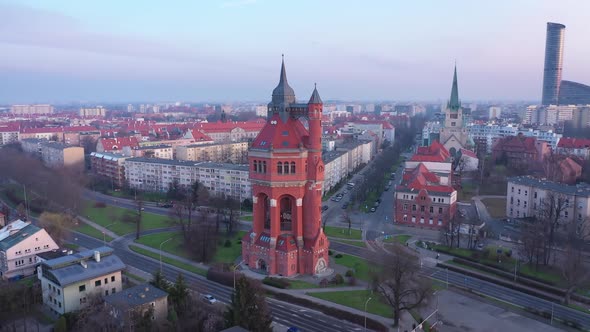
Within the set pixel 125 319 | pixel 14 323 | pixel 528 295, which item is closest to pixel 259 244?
pixel 125 319

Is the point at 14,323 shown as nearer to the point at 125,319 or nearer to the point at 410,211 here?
the point at 125,319

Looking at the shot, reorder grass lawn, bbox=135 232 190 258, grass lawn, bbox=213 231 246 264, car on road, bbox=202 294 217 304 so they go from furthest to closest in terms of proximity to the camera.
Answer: grass lawn, bbox=135 232 190 258, grass lawn, bbox=213 231 246 264, car on road, bbox=202 294 217 304

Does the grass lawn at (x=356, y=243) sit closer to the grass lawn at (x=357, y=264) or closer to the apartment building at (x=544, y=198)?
the grass lawn at (x=357, y=264)

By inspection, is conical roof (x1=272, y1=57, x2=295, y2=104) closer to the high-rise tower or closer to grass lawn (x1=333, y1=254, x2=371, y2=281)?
the high-rise tower

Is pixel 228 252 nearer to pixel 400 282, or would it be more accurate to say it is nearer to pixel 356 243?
pixel 356 243

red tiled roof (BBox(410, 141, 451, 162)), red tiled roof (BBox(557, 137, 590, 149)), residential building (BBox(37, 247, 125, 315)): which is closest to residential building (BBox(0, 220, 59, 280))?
residential building (BBox(37, 247, 125, 315))
